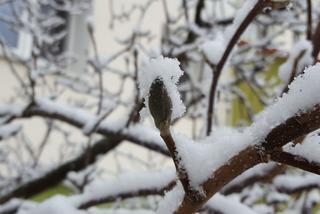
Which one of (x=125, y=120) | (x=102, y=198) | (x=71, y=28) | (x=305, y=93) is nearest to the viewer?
(x=305, y=93)

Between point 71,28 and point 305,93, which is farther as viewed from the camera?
point 71,28

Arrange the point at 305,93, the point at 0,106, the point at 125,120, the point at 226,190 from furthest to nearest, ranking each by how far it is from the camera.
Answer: the point at 0,106
the point at 125,120
the point at 226,190
the point at 305,93

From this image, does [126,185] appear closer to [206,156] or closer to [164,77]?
[206,156]

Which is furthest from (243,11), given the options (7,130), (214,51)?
(7,130)

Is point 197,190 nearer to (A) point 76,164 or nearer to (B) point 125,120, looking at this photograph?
(B) point 125,120

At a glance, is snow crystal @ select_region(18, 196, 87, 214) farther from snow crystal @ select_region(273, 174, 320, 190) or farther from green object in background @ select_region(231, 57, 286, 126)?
green object in background @ select_region(231, 57, 286, 126)

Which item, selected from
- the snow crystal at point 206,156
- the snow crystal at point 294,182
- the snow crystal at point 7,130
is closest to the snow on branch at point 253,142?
the snow crystal at point 206,156

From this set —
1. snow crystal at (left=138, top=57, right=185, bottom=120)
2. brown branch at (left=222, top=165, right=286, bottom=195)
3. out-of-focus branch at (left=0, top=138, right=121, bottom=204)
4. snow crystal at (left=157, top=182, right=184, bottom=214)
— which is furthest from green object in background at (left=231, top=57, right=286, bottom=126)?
snow crystal at (left=138, top=57, right=185, bottom=120)

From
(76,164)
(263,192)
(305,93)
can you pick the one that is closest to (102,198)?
(305,93)

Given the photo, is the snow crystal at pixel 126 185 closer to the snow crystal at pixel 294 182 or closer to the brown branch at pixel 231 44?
the brown branch at pixel 231 44

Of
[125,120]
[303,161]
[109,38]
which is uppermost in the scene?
[109,38]
